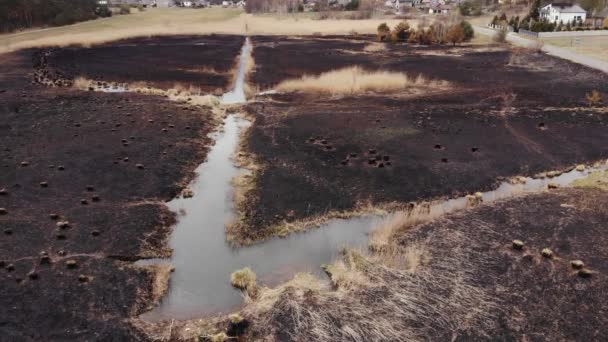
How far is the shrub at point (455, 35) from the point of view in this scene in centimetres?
5732

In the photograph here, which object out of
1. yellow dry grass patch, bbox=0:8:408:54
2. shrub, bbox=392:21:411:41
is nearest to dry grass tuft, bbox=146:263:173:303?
yellow dry grass patch, bbox=0:8:408:54

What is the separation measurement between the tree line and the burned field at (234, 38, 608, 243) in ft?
148

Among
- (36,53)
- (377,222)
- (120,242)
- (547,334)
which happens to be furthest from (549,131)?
(36,53)

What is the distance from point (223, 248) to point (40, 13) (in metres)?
72.1

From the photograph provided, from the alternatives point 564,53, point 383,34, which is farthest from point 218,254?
point 383,34

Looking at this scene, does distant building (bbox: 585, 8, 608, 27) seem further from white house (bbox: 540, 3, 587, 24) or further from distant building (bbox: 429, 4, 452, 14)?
distant building (bbox: 429, 4, 452, 14)

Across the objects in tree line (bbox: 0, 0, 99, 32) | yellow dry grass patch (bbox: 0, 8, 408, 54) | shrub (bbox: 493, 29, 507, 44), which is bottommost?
shrub (bbox: 493, 29, 507, 44)

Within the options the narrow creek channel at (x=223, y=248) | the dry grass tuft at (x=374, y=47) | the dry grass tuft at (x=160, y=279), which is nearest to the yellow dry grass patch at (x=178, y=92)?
the narrow creek channel at (x=223, y=248)

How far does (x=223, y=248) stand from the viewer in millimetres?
14672

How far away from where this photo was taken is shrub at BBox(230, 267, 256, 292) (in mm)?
12500

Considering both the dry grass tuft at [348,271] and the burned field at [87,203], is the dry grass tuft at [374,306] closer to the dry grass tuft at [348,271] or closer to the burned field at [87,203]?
the dry grass tuft at [348,271]

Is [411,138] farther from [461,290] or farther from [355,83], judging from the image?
[461,290]

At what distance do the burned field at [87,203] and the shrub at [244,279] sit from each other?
207cm

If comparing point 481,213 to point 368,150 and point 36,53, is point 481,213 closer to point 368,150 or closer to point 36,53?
point 368,150
